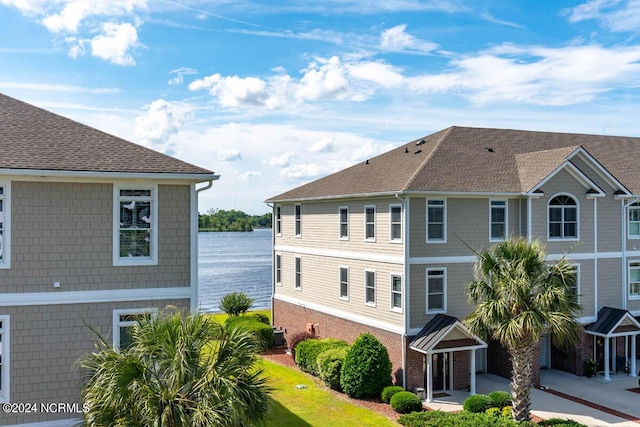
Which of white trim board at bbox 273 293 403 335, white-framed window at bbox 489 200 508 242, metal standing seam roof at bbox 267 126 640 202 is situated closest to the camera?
white trim board at bbox 273 293 403 335

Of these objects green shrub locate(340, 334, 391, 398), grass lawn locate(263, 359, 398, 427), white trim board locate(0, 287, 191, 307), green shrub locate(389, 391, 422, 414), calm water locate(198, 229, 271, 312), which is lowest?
calm water locate(198, 229, 271, 312)

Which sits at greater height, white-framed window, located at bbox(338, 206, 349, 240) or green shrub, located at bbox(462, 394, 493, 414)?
white-framed window, located at bbox(338, 206, 349, 240)

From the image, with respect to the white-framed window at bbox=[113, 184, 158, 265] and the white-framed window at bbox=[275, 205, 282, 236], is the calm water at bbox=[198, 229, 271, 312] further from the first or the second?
the white-framed window at bbox=[113, 184, 158, 265]

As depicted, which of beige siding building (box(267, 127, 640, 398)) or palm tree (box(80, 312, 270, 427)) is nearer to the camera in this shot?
palm tree (box(80, 312, 270, 427))

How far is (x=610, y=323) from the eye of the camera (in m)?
25.5

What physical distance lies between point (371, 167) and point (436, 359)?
33.8ft

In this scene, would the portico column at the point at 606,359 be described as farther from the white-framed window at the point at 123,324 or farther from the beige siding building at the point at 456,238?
the white-framed window at the point at 123,324

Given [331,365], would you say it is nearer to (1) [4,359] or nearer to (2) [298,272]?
(2) [298,272]

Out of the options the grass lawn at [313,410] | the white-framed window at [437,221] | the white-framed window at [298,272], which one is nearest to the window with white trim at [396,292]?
the white-framed window at [437,221]

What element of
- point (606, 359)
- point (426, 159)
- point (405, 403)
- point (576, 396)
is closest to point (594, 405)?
point (576, 396)

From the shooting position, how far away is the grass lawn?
19.0m

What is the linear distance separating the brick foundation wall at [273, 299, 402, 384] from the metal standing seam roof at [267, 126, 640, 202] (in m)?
6.00

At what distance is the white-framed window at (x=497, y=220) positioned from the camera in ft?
80.1

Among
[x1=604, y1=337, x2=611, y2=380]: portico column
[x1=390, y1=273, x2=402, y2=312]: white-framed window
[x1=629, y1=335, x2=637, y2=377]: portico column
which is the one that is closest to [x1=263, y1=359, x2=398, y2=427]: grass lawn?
[x1=390, y1=273, x2=402, y2=312]: white-framed window
